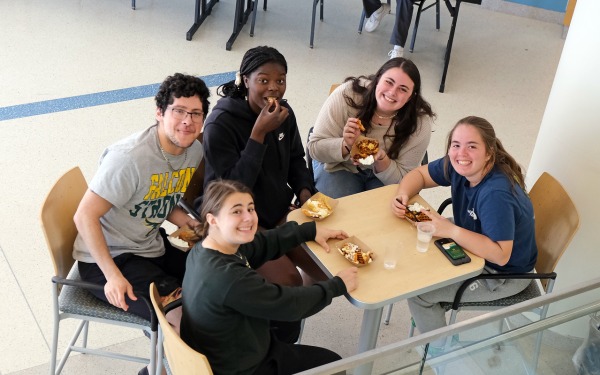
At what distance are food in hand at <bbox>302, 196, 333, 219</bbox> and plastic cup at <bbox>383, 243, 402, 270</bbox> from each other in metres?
0.27

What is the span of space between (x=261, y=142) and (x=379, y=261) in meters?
0.63

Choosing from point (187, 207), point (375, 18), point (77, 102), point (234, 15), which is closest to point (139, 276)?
point (187, 207)

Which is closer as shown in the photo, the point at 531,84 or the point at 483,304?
the point at 483,304

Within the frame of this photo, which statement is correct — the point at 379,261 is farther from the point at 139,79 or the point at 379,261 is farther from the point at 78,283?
the point at 139,79

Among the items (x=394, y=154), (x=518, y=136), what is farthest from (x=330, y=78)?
(x=394, y=154)

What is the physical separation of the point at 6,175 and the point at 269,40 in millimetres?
2346

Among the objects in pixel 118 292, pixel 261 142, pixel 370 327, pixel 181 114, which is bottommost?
pixel 370 327

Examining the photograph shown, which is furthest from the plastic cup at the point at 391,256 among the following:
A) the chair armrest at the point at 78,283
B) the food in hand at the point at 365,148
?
the chair armrest at the point at 78,283

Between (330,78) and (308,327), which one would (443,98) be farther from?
(308,327)

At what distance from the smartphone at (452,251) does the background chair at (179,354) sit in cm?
95

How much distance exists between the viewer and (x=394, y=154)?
10.2 ft

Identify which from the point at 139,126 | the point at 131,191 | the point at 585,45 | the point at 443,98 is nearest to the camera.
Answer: the point at 131,191

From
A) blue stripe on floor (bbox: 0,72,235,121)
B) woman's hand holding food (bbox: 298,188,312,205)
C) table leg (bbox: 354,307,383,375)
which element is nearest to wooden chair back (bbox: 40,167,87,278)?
woman's hand holding food (bbox: 298,188,312,205)

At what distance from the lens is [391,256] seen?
2467 millimetres
